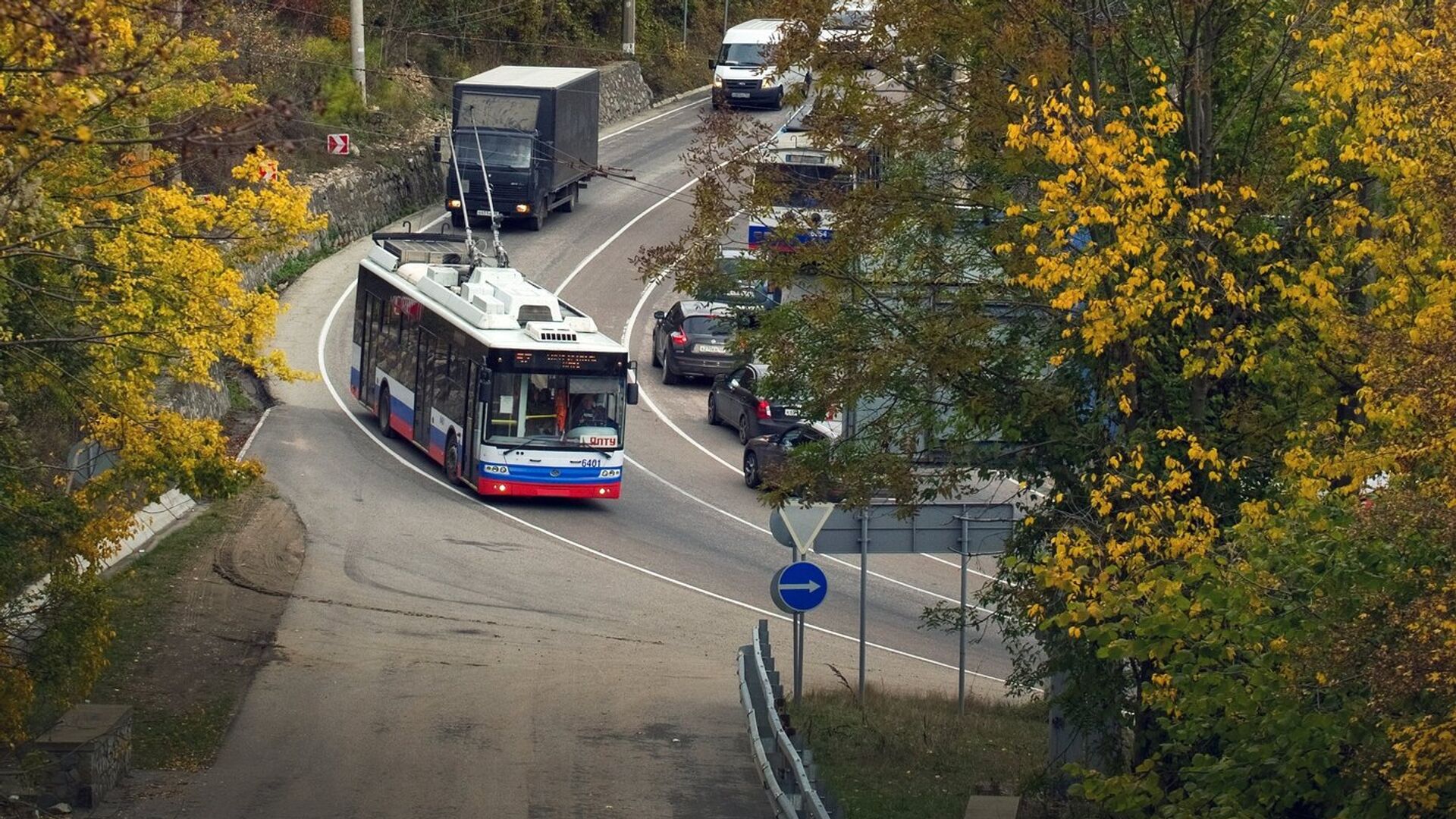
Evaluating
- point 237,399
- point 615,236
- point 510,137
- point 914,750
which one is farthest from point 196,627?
point 615,236

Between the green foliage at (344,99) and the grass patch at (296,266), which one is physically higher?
the green foliage at (344,99)

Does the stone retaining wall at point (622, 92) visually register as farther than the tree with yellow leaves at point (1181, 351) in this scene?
Yes

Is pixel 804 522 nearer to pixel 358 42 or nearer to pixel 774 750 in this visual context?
pixel 774 750

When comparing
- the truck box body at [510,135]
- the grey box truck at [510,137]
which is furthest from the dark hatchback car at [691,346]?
the grey box truck at [510,137]

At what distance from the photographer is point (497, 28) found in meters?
59.5

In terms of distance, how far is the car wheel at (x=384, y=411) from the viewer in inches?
1240

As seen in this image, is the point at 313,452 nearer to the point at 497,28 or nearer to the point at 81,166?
Result: the point at 81,166

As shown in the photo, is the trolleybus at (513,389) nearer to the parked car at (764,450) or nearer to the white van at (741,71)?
the parked car at (764,450)

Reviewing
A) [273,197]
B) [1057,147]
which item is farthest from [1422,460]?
[273,197]

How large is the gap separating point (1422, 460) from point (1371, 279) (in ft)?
13.2

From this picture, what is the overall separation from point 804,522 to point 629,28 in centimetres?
4888

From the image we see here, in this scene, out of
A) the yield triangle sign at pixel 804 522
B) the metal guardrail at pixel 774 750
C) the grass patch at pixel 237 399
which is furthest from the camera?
the grass patch at pixel 237 399

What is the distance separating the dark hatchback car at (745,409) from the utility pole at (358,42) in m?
17.6

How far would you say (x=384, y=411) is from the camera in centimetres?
3170
